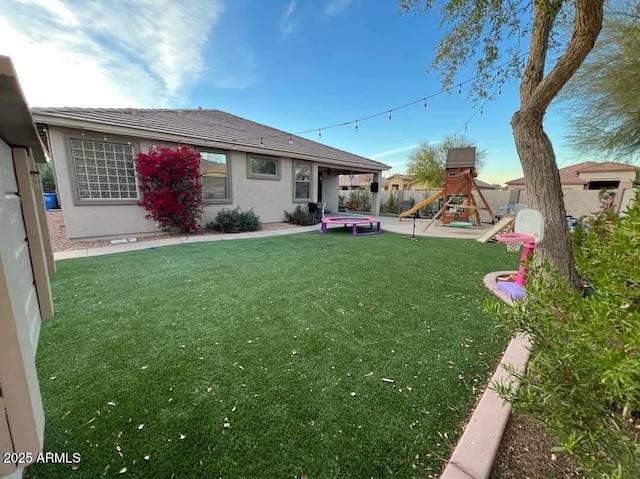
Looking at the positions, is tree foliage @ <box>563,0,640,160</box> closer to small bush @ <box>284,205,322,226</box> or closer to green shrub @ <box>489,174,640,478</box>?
green shrub @ <box>489,174,640,478</box>

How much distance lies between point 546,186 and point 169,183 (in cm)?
816

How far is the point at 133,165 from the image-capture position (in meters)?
7.20

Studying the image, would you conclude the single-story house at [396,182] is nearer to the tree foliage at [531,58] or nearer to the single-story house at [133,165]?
the single-story house at [133,165]

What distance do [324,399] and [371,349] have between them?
0.75m

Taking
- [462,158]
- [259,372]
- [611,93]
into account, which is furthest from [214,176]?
[611,93]

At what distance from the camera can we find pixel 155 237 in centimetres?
750

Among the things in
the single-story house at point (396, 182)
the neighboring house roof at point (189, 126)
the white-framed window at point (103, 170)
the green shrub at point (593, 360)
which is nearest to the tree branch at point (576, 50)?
the green shrub at point (593, 360)

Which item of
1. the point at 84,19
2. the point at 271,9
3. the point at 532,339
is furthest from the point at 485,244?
the point at 84,19

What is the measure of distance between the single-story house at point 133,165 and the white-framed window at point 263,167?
0.04m

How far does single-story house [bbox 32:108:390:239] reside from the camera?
629 centimetres

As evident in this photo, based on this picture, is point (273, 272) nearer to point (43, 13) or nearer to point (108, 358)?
point (108, 358)

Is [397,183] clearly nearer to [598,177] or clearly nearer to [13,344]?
[598,177]

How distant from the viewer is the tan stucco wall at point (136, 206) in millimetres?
6262

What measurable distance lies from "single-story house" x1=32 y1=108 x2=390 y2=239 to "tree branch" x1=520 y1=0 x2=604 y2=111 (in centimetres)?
800
